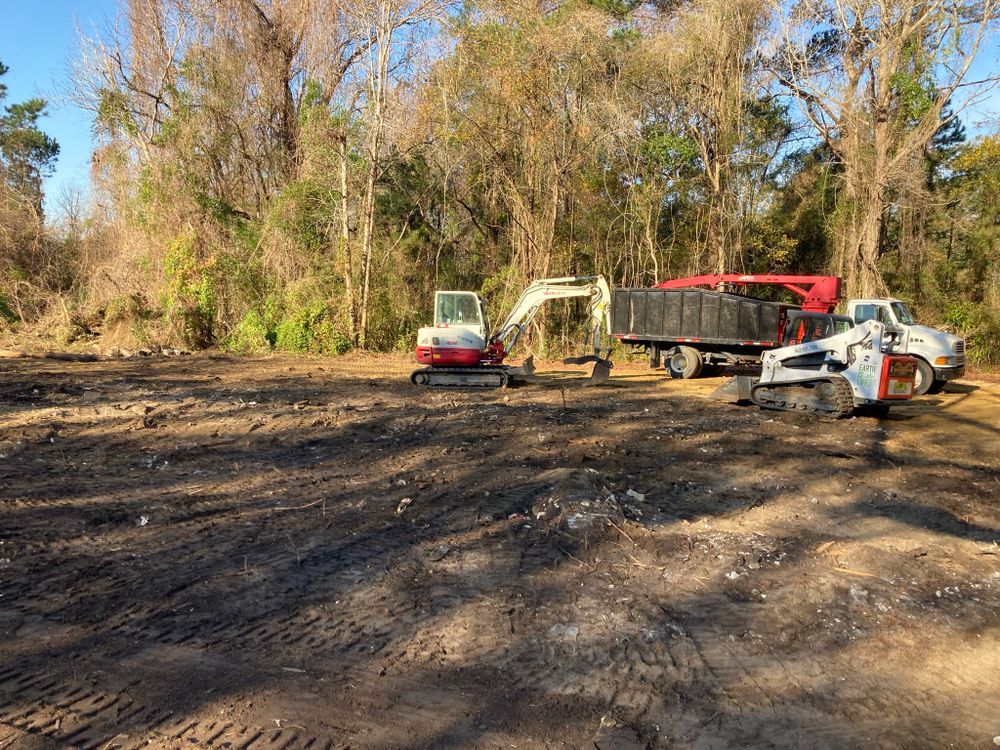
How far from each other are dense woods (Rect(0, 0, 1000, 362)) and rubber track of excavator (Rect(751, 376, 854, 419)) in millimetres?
10984

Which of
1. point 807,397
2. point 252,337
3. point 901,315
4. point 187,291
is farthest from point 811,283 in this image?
point 187,291

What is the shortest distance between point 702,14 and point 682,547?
21.7m

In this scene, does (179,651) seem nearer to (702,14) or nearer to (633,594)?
(633,594)

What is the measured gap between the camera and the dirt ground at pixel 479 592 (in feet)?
11.9

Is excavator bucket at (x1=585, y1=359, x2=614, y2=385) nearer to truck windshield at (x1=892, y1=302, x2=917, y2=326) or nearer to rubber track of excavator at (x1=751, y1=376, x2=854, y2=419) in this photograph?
rubber track of excavator at (x1=751, y1=376, x2=854, y2=419)

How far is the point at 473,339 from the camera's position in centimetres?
1495

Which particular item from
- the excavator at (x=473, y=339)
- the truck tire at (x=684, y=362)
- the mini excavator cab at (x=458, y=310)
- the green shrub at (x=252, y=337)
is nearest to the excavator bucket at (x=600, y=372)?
the excavator at (x=473, y=339)

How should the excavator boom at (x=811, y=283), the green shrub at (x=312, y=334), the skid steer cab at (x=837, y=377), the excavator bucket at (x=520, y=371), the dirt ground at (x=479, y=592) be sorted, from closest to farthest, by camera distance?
the dirt ground at (x=479, y=592)
the skid steer cab at (x=837, y=377)
the excavator bucket at (x=520, y=371)
the excavator boom at (x=811, y=283)
the green shrub at (x=312, y=334)

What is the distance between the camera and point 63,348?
22.4 m

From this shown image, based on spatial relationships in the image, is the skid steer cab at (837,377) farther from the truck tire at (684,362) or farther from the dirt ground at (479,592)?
the truck tire at (684,362)

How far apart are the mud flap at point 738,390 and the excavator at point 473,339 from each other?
8.80ft

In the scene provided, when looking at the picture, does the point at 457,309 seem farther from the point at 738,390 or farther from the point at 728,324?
the point at 728,324

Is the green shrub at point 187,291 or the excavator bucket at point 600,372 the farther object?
the green shrub at point 187,291

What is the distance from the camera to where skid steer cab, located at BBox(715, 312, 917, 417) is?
37.7ft
